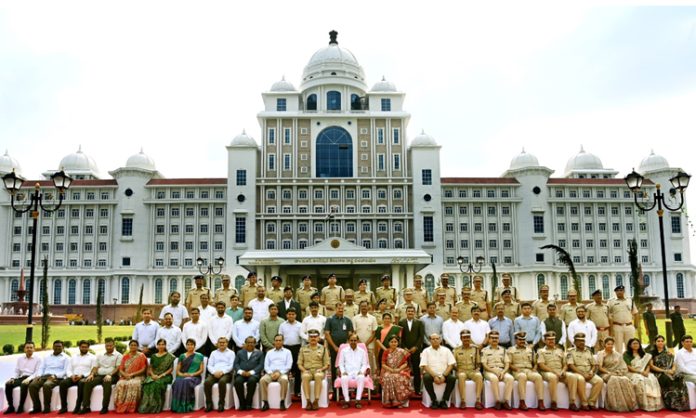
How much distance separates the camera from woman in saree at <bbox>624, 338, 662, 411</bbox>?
10.9 meters

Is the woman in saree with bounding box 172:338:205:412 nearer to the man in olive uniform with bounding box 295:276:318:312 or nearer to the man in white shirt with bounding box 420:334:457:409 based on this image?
the man in olive uniform with bounding box 295:276:318:312

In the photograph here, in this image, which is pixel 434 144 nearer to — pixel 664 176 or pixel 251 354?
pixel 664 176

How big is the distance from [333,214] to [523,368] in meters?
44.5

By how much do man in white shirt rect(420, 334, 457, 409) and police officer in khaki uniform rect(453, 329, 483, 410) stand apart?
0.15m

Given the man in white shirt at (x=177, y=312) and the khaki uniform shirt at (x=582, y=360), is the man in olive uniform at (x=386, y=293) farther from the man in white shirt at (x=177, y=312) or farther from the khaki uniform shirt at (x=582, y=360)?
the man in white shirt at (x=177, y=312)

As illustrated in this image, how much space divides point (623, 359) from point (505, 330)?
2.12 meters

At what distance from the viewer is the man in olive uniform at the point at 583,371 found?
35.8 feet

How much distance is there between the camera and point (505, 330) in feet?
40.4

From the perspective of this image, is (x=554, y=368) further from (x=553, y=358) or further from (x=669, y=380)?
(x=669, y=380)

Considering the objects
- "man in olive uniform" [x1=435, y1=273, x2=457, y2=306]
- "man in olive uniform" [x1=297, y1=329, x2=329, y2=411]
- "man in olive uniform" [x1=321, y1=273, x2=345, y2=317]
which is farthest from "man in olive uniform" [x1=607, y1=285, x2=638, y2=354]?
"man in olive uniform" [x1=297, y1=329, x2=329, y2=411]

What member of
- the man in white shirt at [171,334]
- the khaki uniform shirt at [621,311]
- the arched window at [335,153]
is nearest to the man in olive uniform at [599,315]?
the khaki uniform shirt at [621,311]

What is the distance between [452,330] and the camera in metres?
12.2

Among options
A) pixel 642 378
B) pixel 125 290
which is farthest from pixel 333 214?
pixel 642 378

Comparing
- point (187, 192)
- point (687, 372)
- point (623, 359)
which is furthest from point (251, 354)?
point (187, 192)
